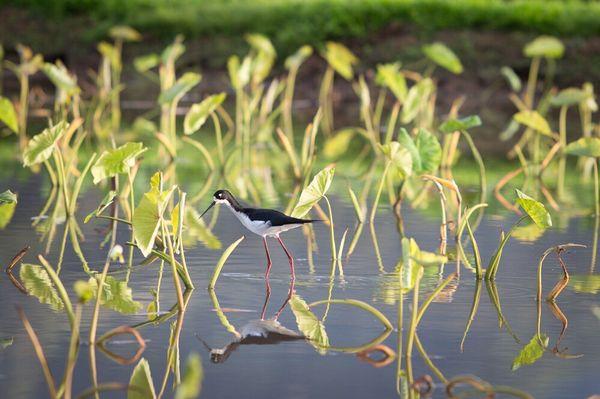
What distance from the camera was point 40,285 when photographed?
20.8 ft

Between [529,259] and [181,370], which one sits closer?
[181,370]

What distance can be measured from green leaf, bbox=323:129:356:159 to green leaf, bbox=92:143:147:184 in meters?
5.93

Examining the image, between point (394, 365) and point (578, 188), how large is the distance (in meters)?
6.24

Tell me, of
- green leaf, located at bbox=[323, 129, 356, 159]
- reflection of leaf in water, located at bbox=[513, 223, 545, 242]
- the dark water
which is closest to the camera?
the dark water

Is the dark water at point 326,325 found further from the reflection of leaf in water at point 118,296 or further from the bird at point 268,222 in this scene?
the bird at point 268,222

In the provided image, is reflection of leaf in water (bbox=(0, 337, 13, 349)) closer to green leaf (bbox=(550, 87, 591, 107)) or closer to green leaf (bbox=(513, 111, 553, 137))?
green leaf (bbox=(513, 111, 553, 137))

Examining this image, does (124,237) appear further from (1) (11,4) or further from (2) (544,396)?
(1) (11,4)

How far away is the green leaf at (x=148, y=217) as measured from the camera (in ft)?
18.9

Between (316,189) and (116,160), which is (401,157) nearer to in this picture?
(316,189)

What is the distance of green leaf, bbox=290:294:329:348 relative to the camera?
17.3ft

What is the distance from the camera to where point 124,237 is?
795cm

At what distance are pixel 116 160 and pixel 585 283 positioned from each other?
2.31m

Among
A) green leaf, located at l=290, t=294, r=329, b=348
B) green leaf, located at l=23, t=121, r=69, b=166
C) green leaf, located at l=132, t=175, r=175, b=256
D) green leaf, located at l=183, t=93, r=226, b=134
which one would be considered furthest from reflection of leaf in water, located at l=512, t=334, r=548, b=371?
green leaf, located at l=183, t=93, r=226, b=134

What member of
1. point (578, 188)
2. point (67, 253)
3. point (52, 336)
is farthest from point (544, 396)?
point (578, 188)
